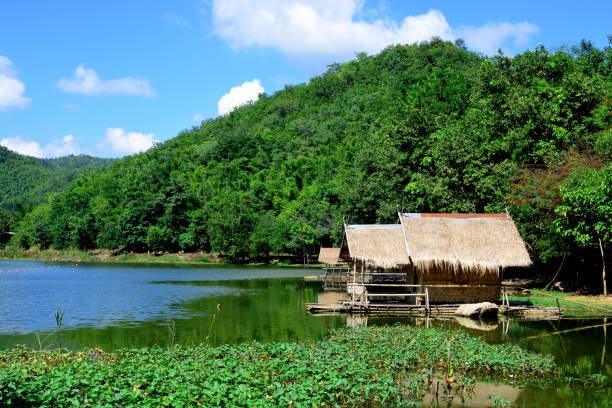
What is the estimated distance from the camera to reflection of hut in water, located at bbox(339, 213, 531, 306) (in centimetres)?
2253

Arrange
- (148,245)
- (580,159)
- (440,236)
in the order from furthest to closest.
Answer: (148,245) < (580,159) < (440,236)

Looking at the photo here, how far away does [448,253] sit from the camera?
22641mm

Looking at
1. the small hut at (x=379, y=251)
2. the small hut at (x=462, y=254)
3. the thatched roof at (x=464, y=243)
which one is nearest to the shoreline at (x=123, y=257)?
the small hut at (x=379, y=251)

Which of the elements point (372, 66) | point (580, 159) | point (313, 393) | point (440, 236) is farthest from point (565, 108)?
point (372, 66)

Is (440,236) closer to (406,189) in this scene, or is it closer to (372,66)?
(406,189)

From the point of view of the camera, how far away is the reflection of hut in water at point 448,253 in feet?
73.9

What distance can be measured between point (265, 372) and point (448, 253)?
46.9 ft

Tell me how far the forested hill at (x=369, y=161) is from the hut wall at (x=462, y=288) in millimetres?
4603

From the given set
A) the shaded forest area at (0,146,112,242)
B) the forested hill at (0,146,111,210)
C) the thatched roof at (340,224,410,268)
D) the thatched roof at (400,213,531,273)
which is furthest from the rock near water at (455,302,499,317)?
the forested hill at (0,146,111,210)

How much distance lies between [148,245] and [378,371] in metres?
73.3

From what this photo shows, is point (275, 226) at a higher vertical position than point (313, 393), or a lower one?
higher

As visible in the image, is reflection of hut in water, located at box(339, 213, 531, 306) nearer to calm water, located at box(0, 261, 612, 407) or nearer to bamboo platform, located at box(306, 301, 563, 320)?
bamboo platform, located at box(306, 301, 563, 320)

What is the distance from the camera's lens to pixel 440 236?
23.5m

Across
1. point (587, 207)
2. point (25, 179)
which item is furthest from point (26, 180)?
point (587, 207)
